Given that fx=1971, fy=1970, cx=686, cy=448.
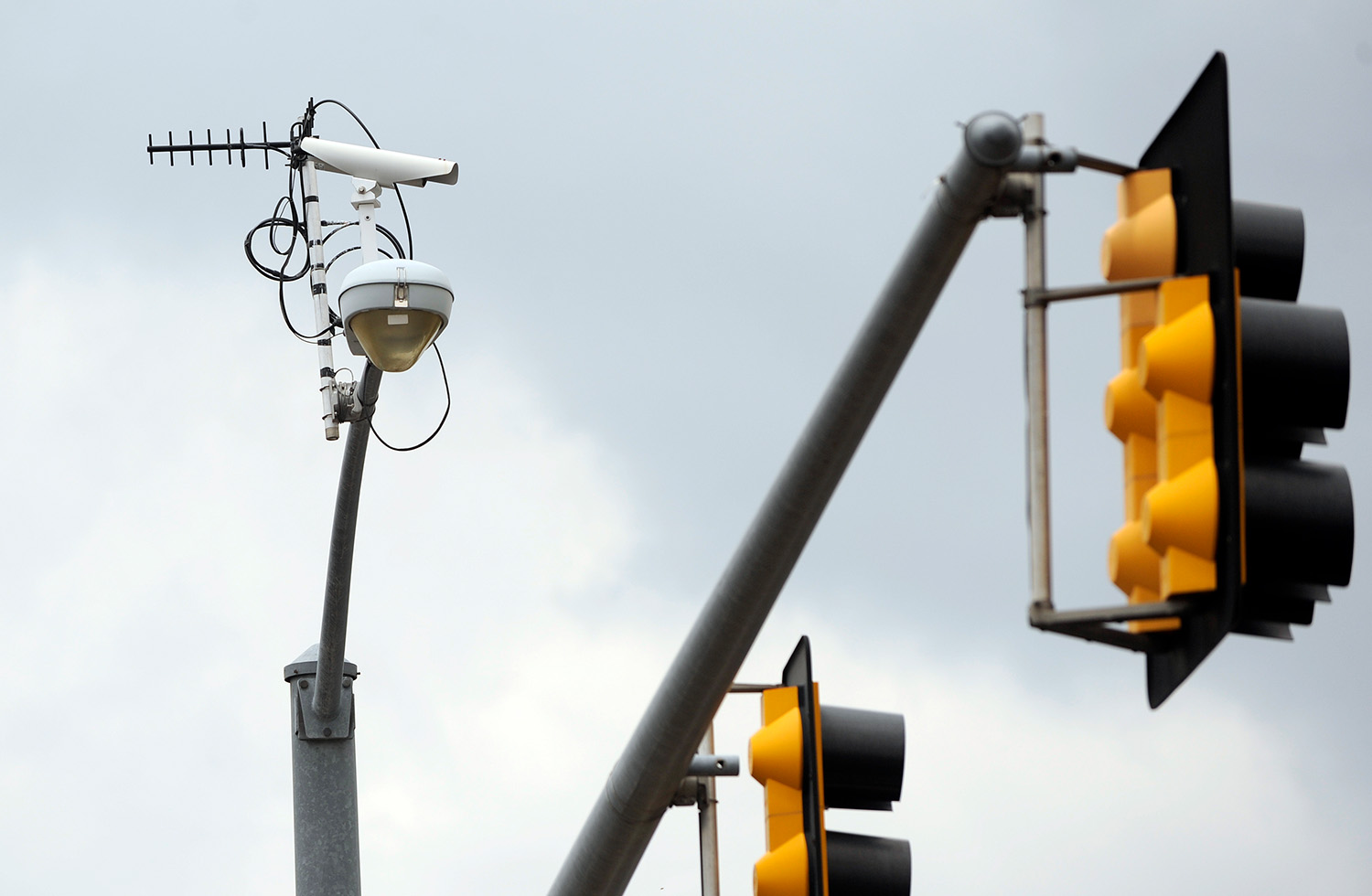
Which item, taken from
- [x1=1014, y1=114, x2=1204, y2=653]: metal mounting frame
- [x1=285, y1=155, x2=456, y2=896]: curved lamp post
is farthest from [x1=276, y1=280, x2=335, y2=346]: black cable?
[x1=1014, y1=114, x2=1204, y2=653]: metal mounting frame

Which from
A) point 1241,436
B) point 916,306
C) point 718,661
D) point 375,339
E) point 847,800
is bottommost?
point 847,800

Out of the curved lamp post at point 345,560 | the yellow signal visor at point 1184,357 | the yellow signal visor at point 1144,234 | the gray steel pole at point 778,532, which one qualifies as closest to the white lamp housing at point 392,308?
the curved lamp post at point 345,560

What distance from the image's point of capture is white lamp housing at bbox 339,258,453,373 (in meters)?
7.99

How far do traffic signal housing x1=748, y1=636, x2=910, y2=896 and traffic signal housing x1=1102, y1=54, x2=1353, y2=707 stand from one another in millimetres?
1999

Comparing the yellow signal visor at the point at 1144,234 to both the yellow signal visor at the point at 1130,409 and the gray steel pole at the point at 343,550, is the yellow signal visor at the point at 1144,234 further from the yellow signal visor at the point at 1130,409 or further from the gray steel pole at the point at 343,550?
the gray steel pole at the point at 343,550

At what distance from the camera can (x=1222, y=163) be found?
404 centimetres

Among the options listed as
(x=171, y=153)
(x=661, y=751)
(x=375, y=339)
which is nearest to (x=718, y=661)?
(x=661, y=751)

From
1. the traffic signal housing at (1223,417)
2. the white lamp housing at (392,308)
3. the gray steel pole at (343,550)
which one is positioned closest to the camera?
the traffic signal housing at (1223,417)

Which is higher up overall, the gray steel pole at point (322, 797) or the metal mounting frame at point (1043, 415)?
the metal mounting frame at point (1043, 415)

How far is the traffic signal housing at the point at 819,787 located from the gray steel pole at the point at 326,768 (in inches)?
143

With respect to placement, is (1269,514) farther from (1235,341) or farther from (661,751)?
(661,751)

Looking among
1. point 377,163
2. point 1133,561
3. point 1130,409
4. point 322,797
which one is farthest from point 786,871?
point 377,163

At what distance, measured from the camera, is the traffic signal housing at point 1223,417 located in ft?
13.0

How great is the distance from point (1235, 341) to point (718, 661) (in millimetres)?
1689
